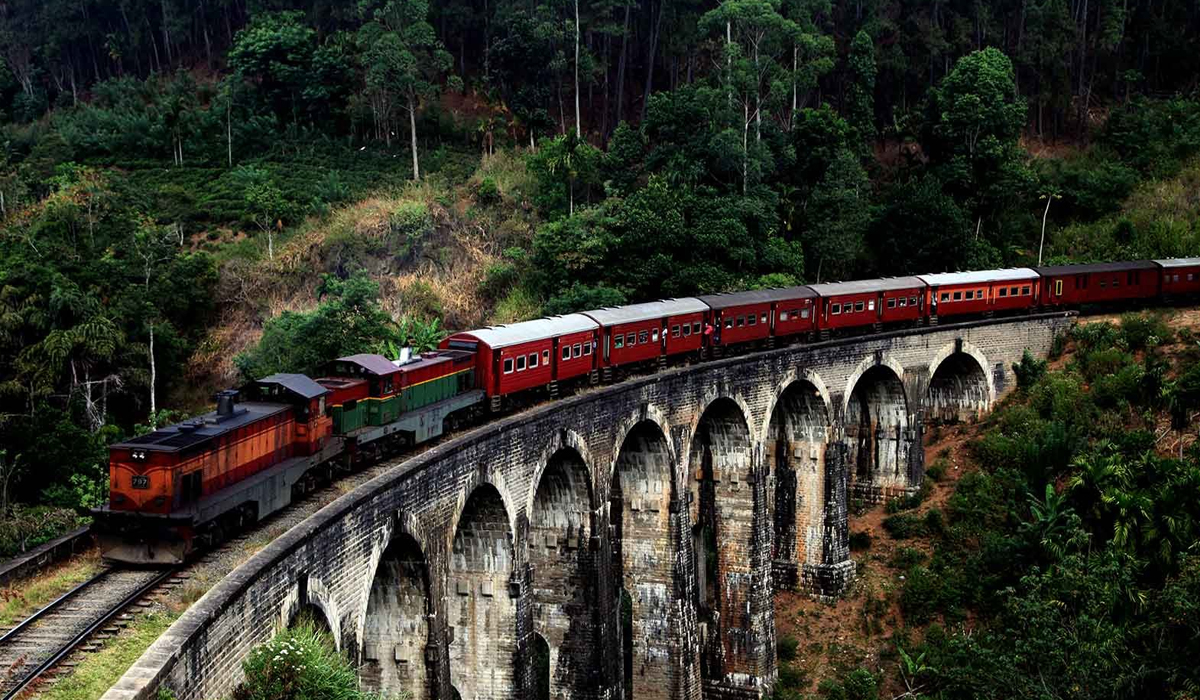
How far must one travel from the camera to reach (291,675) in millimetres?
16094

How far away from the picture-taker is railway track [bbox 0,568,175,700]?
15.2m

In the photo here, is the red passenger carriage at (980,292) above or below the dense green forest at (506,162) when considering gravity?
below

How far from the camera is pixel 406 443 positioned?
27547 mm

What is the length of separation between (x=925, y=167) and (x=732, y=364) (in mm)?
33088

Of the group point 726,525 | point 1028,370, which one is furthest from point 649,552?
point 1028,370

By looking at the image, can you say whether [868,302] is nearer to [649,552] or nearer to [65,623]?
[649,552]

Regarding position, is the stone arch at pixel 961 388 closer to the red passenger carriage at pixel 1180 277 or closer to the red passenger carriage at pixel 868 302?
the red passenger carriage at pixel 868 302

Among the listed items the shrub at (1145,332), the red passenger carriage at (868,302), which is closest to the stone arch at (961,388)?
the red passenger carriage at (868,302)

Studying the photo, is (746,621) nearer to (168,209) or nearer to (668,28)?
(168,209)

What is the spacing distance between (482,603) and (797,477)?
18578 millimetres

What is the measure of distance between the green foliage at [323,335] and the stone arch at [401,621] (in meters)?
19.3

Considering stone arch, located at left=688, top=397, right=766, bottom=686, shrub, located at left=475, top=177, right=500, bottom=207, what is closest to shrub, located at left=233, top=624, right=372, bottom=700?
stone arch, located at left=688, top=397, right=766, bottom=686

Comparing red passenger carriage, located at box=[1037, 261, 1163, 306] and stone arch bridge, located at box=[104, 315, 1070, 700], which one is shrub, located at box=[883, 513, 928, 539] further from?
red passenger carriage, located at box=[1037, 261, 1163, 306]

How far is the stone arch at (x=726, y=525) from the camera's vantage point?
39.0 meters
